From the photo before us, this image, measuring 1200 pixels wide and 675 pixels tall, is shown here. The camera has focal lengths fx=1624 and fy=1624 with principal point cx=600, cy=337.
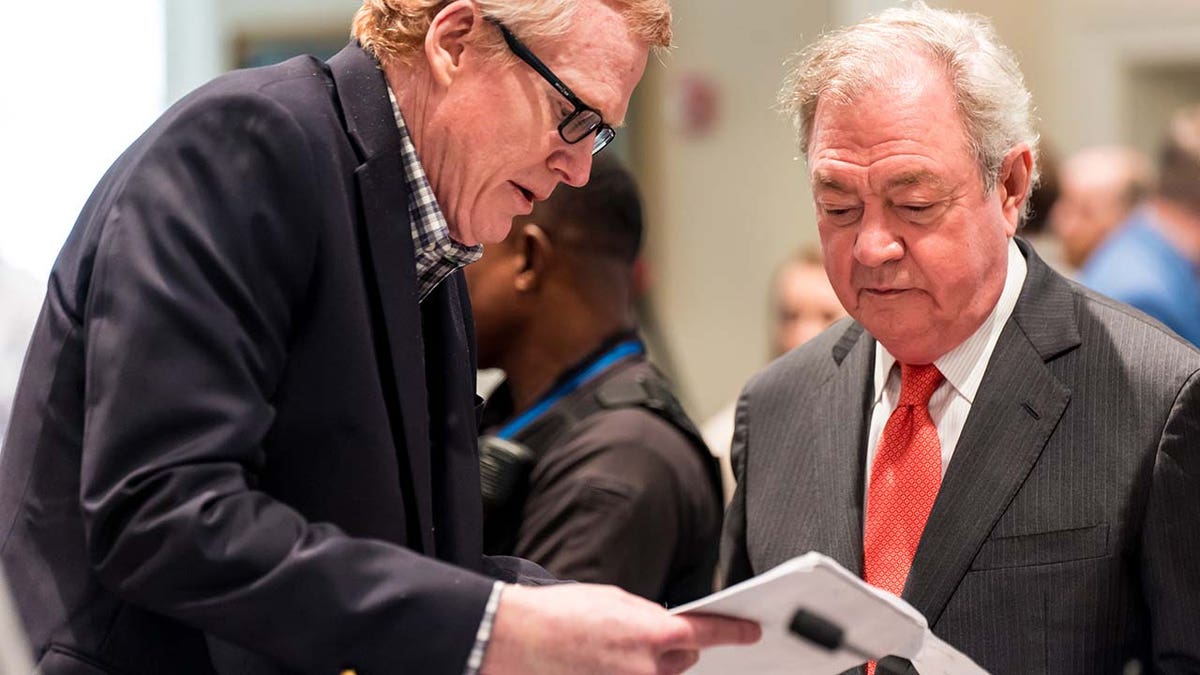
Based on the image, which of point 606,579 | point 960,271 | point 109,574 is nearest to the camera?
point 109,574

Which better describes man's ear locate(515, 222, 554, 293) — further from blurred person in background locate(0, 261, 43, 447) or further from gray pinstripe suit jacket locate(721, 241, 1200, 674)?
blurred person in background locate(0, 261, 43, 447)

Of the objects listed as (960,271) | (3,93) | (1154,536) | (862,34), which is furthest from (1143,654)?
(3,93)

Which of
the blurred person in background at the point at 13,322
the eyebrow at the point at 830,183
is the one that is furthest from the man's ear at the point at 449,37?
the blurred person in background at the point at 13,322

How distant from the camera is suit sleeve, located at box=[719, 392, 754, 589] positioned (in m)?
2.42

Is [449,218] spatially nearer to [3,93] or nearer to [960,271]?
[960,271]

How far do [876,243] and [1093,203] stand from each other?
14.0ft

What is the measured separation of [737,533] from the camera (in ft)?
7.95

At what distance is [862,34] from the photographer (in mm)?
2227

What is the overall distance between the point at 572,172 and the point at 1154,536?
83cm

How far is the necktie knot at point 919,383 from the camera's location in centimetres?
222

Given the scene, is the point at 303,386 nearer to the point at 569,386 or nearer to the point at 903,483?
the point at 903,483

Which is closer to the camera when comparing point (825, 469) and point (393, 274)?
point (393, 274)

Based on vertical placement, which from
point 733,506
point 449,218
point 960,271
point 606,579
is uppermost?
point 449,218

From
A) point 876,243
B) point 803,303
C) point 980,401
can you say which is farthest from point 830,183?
point 803,303
